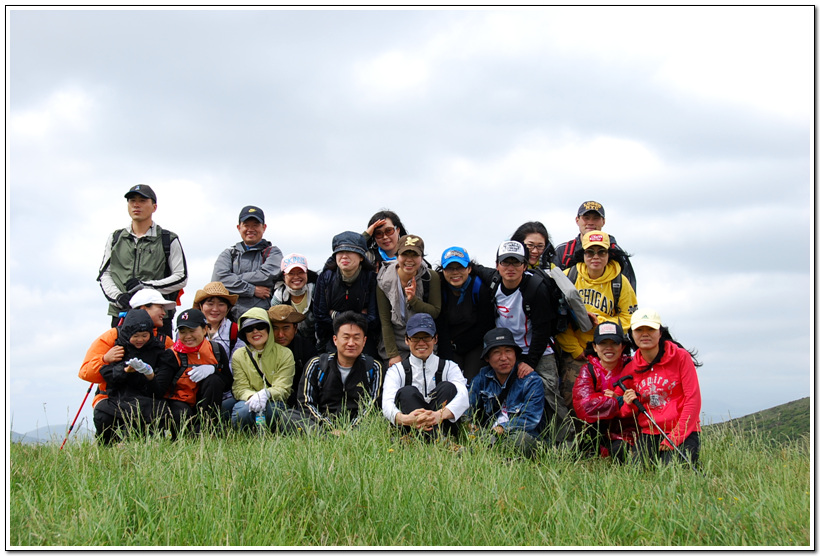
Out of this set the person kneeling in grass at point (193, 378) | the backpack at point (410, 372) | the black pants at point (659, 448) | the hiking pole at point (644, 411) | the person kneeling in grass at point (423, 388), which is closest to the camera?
the hiking pole at point (644, 411)

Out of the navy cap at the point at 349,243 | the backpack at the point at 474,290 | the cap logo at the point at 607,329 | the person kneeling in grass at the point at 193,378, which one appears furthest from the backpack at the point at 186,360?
the cap logo at the point at 607,329

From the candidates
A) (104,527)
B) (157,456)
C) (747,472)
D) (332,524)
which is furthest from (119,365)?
(747,472)

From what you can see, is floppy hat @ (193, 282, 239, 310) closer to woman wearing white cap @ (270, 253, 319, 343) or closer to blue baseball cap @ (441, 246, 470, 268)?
woman wearing white cap @ (270, 253, 319, 343)

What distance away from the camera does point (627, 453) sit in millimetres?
5777

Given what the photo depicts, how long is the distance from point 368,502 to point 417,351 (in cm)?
245

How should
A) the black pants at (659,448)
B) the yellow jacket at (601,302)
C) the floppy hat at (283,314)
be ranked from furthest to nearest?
the floppy hat at (283,314), the yellow jacket at (601,302), the black pants at (659,448)

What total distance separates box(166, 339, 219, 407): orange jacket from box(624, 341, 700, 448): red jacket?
4.42m

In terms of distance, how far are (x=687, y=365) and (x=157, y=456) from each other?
477 centimetres

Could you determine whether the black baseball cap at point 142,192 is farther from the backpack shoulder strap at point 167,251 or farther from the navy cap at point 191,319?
the navy cap at point 191,319

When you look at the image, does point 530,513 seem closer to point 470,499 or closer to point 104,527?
point 470,499

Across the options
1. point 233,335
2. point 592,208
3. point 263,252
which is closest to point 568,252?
point 592,208

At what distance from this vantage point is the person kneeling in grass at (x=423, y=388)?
20.1 feet

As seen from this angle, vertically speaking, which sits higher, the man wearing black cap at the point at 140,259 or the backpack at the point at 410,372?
the man wearing black cap at the point at 140,259

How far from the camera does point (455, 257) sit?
22.7 feet
